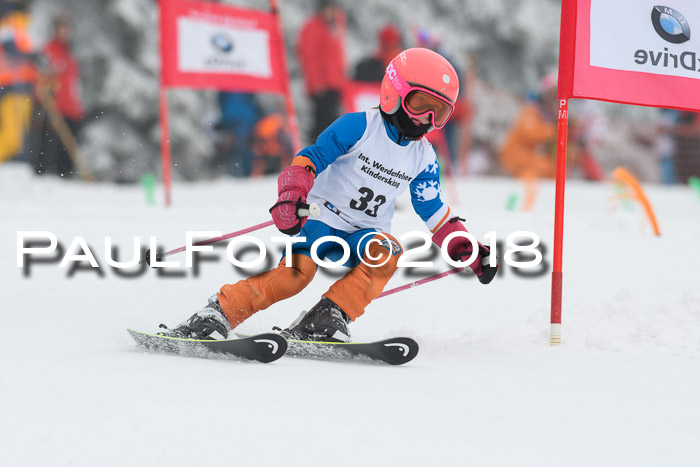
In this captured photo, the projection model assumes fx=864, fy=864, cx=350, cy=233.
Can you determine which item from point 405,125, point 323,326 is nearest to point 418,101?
point 405,125

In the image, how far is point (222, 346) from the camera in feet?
11.0

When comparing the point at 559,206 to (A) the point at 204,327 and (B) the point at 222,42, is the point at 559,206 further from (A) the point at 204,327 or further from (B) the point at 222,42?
(B) the point at 222,42

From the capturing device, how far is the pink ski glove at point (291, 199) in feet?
11.2

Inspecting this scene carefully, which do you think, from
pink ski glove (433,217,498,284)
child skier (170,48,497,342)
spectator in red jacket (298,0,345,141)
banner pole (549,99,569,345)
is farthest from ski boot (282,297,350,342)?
spectator in red jacket (298,0,345,141)

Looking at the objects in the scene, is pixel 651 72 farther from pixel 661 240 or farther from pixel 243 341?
pixel 661 240

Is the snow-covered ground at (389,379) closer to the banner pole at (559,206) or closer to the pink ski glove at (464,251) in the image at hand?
the banner pole at (559,206)

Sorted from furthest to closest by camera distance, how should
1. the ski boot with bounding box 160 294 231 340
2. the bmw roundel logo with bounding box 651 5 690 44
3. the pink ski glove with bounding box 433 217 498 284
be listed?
the bmw roundel logo with bounding box 651 5 690 44, the pink ski glove with bounding box 433 217 498 284, the ski boot with bounding box 160 294 231 340

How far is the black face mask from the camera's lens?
12.0ft

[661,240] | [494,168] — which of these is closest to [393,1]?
[494,168]

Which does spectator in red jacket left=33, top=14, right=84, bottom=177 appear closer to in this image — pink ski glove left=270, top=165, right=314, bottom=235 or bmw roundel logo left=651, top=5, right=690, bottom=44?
pink ski glove left=270, top=165, right=314, bottom=235

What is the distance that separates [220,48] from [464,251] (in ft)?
16.7

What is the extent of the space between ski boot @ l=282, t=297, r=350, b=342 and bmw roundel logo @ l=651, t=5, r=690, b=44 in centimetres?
196

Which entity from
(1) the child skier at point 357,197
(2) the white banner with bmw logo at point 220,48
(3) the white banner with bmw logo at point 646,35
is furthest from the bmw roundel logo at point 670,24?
(2) the white banner with bmw logo at point 220,48

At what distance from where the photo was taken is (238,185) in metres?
10.9
